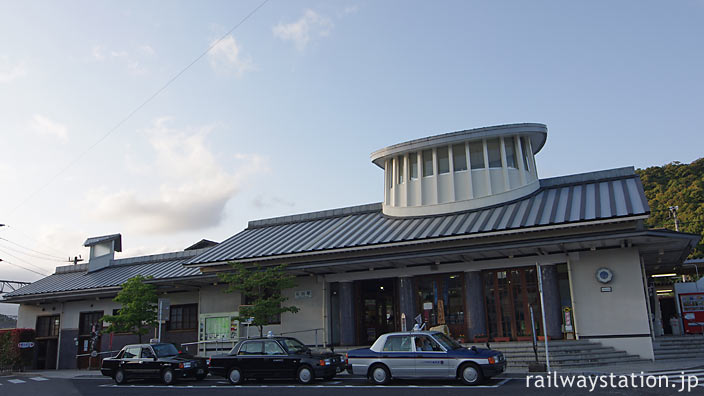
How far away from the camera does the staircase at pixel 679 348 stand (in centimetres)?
1905

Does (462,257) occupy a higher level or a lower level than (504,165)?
lower

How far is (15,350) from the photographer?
3008cm

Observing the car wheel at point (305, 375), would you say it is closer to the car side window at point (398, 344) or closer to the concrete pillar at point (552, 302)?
the car side window at point (398, 344)

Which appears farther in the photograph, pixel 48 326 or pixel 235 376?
pixel 48 326

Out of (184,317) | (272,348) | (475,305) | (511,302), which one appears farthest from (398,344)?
(184,317)

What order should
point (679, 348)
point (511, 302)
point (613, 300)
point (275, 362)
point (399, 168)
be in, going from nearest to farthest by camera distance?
point (275, 362)
point (613, 300)
point (679, 348)
point (511, 302)
point (399, 168)

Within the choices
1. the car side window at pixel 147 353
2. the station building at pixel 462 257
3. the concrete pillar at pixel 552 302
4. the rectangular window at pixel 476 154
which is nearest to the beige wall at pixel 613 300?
the station building at pixel 462 257

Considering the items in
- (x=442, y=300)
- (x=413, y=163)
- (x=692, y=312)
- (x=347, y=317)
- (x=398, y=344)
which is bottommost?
(x=398, y=344)

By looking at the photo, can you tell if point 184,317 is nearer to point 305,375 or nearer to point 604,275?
point 305,375

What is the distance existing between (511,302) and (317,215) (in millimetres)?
11902

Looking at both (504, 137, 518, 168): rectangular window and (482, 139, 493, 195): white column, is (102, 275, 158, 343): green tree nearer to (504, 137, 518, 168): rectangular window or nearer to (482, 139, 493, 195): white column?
(482, 139, 493, 195): white column

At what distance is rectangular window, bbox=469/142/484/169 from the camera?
2383cm

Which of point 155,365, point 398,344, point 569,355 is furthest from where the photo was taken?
point 155,365

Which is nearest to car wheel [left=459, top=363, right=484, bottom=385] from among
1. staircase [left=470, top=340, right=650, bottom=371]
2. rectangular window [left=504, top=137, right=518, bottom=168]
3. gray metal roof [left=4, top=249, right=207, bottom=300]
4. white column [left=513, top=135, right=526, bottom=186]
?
staircase [left=470, top=340, right=650, bottom=371]
